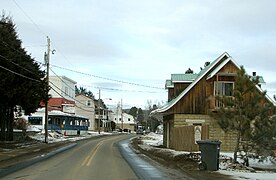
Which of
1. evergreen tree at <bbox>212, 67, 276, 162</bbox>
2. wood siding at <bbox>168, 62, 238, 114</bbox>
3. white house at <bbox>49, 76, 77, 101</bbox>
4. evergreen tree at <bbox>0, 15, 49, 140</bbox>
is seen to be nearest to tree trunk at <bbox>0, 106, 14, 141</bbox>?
evergreen tree at <bbox>0, 15, 49, 140</bbox>

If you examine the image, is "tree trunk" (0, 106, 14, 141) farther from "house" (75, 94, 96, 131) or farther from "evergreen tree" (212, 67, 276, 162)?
"house" (75, 94, 96, 131)

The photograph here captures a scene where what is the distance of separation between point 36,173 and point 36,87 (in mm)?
22217

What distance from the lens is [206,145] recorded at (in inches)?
712

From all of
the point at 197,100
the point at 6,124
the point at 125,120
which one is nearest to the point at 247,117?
the point at 197,100

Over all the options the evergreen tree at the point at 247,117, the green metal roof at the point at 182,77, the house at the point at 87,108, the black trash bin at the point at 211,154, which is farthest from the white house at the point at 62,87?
the black trash bin at the point at 211,154

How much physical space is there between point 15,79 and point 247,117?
2136 cm

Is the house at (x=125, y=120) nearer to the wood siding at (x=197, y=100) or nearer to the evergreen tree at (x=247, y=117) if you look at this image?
the wood siding at (x=197, y=100)

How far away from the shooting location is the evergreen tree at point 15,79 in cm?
3194

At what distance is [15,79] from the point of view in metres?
34.4

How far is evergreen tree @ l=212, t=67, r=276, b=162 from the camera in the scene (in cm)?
1864

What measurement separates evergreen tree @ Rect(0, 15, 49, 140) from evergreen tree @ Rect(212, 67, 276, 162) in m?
16.6

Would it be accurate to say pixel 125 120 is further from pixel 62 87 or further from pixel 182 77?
pixel 182 77

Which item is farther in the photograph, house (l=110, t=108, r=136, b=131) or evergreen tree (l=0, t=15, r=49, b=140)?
house (l=110, t=108, r=136, b=131)

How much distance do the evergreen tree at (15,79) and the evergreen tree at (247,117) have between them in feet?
54.6
